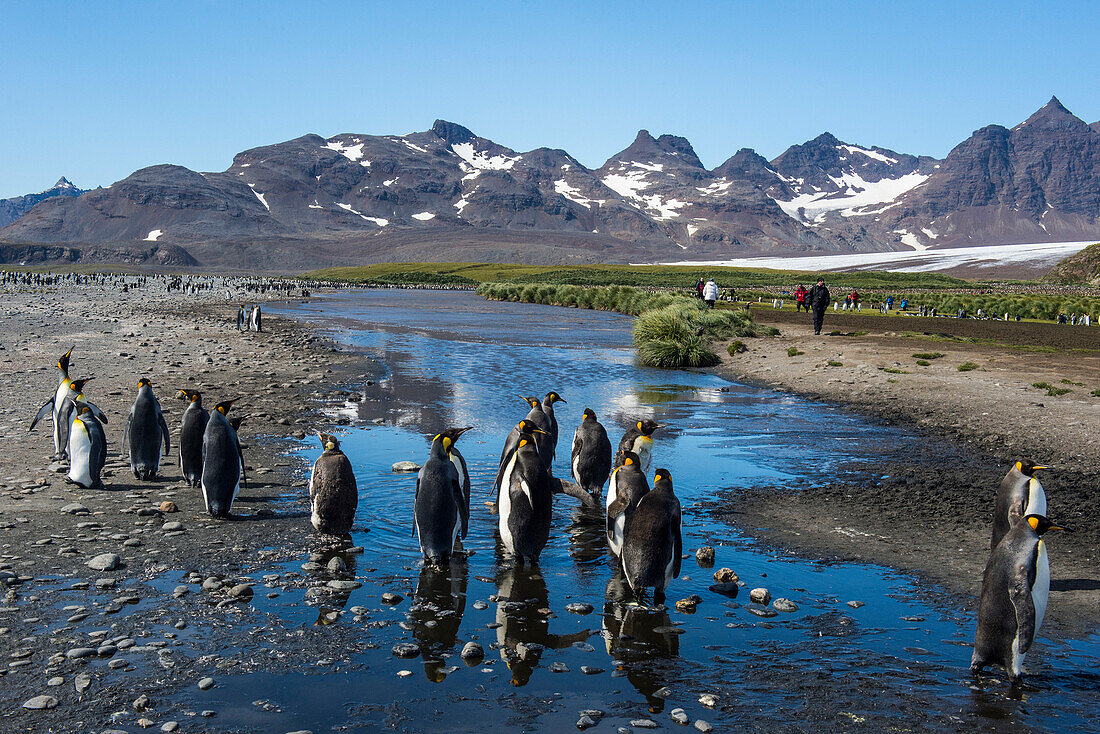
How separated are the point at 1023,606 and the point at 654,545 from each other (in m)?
2.28

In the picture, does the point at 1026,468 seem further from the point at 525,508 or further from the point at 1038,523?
the point at 525,508

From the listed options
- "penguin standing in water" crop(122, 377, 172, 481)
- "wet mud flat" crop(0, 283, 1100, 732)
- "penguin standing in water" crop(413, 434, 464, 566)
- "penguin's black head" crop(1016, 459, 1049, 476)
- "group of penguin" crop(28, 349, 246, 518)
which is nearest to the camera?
"wet mud flat" crop(0, 283, 1100, 732)

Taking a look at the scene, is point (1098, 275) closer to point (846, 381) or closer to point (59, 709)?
point (846, 381)

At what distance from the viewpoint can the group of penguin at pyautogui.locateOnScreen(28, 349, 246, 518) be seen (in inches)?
303

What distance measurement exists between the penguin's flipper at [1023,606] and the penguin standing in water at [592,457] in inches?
180

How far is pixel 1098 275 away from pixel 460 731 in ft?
293

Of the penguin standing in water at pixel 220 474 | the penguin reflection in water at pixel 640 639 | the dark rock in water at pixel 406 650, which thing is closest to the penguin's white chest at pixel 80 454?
the penguin standing in water at pixel 220 474

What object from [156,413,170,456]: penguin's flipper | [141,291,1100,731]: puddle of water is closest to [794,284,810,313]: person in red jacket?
[141,291,1100,731]: puddle of water

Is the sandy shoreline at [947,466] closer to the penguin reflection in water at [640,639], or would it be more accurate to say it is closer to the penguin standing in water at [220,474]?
the penguin reflection in water at [640,639]

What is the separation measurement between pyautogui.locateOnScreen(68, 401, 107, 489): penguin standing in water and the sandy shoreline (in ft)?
20.5

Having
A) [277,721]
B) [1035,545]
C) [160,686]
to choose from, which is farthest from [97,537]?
[1035,545]

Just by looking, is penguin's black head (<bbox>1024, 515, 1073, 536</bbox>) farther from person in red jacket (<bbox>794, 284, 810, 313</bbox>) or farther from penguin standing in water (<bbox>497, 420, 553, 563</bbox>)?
person in red jacket (<bbox>794, 284, 810, 313</bbox>)

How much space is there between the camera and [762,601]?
6121 mm

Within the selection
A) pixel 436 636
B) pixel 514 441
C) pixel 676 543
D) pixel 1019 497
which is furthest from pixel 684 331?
pixel 436 636
